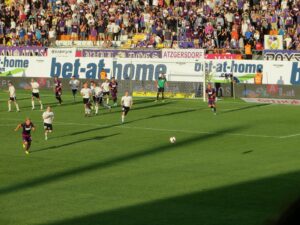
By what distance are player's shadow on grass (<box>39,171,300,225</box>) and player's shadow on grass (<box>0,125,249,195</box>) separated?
482 cm

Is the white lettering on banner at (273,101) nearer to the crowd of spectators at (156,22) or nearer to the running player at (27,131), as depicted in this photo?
the crowd of spectators at (156,22)

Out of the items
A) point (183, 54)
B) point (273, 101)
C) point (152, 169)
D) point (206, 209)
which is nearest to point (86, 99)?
point (183, 54)

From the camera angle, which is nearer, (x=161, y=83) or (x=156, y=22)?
(x=161, y=83)

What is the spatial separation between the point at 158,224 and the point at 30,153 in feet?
47.6

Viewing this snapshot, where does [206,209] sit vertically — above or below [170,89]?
above

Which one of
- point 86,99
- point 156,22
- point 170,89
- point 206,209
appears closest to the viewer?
point 206,209

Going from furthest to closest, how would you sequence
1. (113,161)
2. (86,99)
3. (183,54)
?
(183,54), (86,99), (113,161)

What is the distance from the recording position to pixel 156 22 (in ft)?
207

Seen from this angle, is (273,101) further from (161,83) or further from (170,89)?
(170,89)

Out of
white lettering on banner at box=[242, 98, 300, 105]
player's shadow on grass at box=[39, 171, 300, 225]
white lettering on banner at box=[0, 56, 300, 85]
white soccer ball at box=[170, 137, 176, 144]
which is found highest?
Result: white lettering on banner at box=[0, 56, 300, 85]

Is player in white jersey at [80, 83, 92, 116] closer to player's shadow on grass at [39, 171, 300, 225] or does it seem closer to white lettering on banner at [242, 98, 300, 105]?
white lettering on banner at [242, 98, 300, 105]

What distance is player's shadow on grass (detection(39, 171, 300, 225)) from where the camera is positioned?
58.7 feet

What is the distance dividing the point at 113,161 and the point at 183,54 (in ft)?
91.5

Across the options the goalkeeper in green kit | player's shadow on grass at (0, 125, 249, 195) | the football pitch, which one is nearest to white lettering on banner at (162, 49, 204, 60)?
the goalkeeper in green kit
